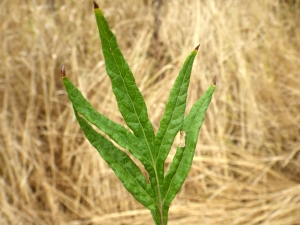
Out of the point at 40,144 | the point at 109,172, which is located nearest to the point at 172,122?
the point at 109,172

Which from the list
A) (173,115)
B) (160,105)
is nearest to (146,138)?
(173,115)

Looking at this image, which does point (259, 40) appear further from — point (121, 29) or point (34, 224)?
point (34, 224)

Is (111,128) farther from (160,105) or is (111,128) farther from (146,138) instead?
(160,105)

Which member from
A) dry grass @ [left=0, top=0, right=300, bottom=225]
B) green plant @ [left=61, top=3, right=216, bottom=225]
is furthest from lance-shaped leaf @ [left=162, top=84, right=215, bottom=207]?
dry grass @ [left=0, top=0, right=300, bottom=225]

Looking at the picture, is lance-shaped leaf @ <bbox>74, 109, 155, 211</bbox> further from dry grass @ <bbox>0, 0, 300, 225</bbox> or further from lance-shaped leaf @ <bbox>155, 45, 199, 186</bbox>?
dry grass @ <bbox>0, 0, 300, 225</bbox>

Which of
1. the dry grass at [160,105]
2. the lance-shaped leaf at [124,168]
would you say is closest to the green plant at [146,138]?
the lance-shaped leaf at [124,168]

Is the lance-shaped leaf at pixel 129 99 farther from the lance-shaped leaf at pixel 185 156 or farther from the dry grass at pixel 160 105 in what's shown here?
the dry grass at pixel 160 105

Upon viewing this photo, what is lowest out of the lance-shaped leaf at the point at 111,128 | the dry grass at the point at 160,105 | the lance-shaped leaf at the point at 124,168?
the lance-shaped leaf at the point at 124,168
